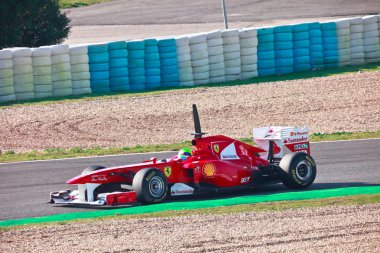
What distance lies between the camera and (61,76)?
83.4 feet

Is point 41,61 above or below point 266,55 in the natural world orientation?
above

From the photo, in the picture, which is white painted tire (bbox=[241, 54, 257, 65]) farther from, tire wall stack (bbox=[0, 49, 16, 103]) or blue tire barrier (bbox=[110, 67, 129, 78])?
tire wall stack (bbox=[0, 49, 16, 103])

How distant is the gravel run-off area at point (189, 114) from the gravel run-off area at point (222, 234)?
29.3 feet

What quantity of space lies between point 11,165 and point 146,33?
69.5ft

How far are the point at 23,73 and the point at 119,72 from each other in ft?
9.86

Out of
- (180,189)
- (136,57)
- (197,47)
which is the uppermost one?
(197,47)

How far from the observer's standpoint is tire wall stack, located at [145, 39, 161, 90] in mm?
25859

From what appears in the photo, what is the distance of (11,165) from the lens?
17609 millimetres

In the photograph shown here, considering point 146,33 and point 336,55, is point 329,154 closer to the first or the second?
point 336,55

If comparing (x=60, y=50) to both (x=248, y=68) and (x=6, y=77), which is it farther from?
(x=248, y=68)

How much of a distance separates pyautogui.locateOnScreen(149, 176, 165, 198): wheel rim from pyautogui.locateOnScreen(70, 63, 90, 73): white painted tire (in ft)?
42.1

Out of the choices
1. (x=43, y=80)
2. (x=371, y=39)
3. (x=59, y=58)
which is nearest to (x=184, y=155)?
(x=59, y=58)

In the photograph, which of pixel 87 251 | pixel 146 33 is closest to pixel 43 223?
pixel 87 251

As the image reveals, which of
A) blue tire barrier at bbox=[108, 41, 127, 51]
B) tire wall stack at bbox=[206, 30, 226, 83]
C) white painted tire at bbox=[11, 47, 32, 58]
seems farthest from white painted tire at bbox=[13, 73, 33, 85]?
tire wall stack at bbox=[206, 30, 226, 83]
